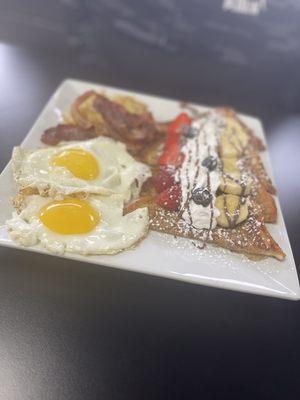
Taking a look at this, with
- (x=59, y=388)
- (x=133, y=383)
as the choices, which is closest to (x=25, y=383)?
(x=59, y=388)

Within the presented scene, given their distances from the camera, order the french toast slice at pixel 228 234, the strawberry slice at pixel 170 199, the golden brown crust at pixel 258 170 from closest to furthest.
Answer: the french toast slice at pixel 228 234 < the strawberry slice at pixel 170 199 < the golden brown crust at pixel 258 170

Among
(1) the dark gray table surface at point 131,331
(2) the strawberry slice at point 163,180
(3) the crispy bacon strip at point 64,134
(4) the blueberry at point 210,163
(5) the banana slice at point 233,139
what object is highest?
(5) the banana slice at point 233,139

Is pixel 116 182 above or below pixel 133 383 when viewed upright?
above

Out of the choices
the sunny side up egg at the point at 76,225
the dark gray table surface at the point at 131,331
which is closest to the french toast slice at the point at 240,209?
the sunny side up egg at the point at 76,225

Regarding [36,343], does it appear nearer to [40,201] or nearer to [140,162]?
[40,201]

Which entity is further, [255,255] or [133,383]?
[255,255]

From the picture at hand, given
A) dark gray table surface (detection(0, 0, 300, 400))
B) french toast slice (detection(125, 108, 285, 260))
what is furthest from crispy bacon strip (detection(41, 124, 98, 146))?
french toast slice (detection(125, 108, 285, 260))

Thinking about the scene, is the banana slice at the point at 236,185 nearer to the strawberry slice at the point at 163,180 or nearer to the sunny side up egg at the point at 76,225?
the strawberry slice at the point at 163,180
